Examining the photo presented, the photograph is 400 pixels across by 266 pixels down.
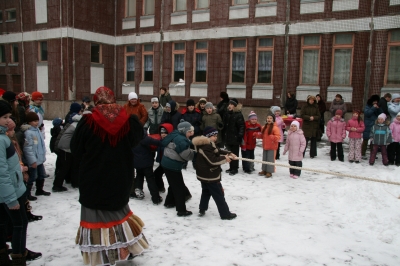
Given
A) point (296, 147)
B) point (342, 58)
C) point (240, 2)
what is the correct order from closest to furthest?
point (296, 147)
point (342, 58)
point (240, 2)

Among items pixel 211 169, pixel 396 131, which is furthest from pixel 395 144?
pixel 211 169

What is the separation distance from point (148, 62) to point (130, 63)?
4.75 feet

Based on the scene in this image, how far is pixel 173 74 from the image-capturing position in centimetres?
1917

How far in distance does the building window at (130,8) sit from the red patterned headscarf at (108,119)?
18.6 m

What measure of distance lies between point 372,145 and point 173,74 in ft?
40.4

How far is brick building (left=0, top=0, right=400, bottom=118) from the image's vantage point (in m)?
14.1

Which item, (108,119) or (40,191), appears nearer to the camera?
(108,119)

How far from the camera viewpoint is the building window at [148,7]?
19.7 metres

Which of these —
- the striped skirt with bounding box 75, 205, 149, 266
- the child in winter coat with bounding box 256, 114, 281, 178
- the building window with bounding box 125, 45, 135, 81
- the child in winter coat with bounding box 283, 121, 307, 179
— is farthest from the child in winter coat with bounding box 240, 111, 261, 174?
the building window with bounding box 125, 45, 135, 81

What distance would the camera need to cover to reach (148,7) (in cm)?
1988

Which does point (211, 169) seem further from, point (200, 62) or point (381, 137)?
point (200, 62)

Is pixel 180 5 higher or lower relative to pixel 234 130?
higher

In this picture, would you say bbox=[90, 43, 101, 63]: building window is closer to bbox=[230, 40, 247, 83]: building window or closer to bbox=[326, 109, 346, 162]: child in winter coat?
bbox=[230, 40, 247, 83]: building window

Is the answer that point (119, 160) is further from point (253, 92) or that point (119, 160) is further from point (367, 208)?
point (253, 92)
